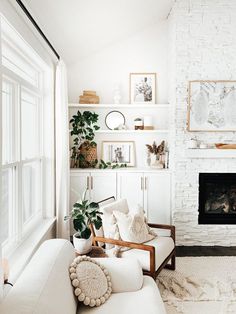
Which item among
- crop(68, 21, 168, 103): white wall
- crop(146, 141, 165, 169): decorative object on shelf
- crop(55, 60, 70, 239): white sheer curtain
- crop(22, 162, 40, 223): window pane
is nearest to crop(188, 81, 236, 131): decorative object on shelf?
crop(146, 141, 165, 169): decorative object on shelf

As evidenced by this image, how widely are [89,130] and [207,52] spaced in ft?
6.43

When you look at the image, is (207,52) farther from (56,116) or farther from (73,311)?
(73,311)

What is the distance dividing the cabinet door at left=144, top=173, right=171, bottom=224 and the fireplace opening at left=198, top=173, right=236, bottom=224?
0.46 metres

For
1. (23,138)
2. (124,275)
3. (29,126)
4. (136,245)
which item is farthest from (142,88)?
(124,275)

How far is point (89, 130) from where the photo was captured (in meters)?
4.66

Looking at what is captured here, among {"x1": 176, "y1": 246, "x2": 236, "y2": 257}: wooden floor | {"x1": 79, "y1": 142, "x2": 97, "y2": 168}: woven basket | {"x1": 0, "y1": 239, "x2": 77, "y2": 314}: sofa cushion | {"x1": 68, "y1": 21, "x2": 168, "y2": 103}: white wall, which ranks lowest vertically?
{"x1": 176, "y1": 246, "x2": 236, "y2": 257}: wooden floor

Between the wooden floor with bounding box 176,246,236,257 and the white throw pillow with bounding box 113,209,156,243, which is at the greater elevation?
the white throw pillow with bounding box 113,209,156,243

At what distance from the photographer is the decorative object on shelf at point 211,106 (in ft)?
14.3

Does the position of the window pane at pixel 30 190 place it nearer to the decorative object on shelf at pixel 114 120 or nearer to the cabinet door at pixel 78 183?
the cabinet door at pixel 78 183

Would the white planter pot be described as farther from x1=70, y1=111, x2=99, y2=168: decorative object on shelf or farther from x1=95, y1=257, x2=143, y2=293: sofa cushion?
x1=70, y1=111, x2=99, y2=168: decorative object on shelf

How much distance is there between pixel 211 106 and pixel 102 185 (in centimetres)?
186

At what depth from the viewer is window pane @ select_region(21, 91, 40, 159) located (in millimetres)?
3172

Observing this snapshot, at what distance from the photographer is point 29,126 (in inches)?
133

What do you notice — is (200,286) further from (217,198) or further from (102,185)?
(102,185)
